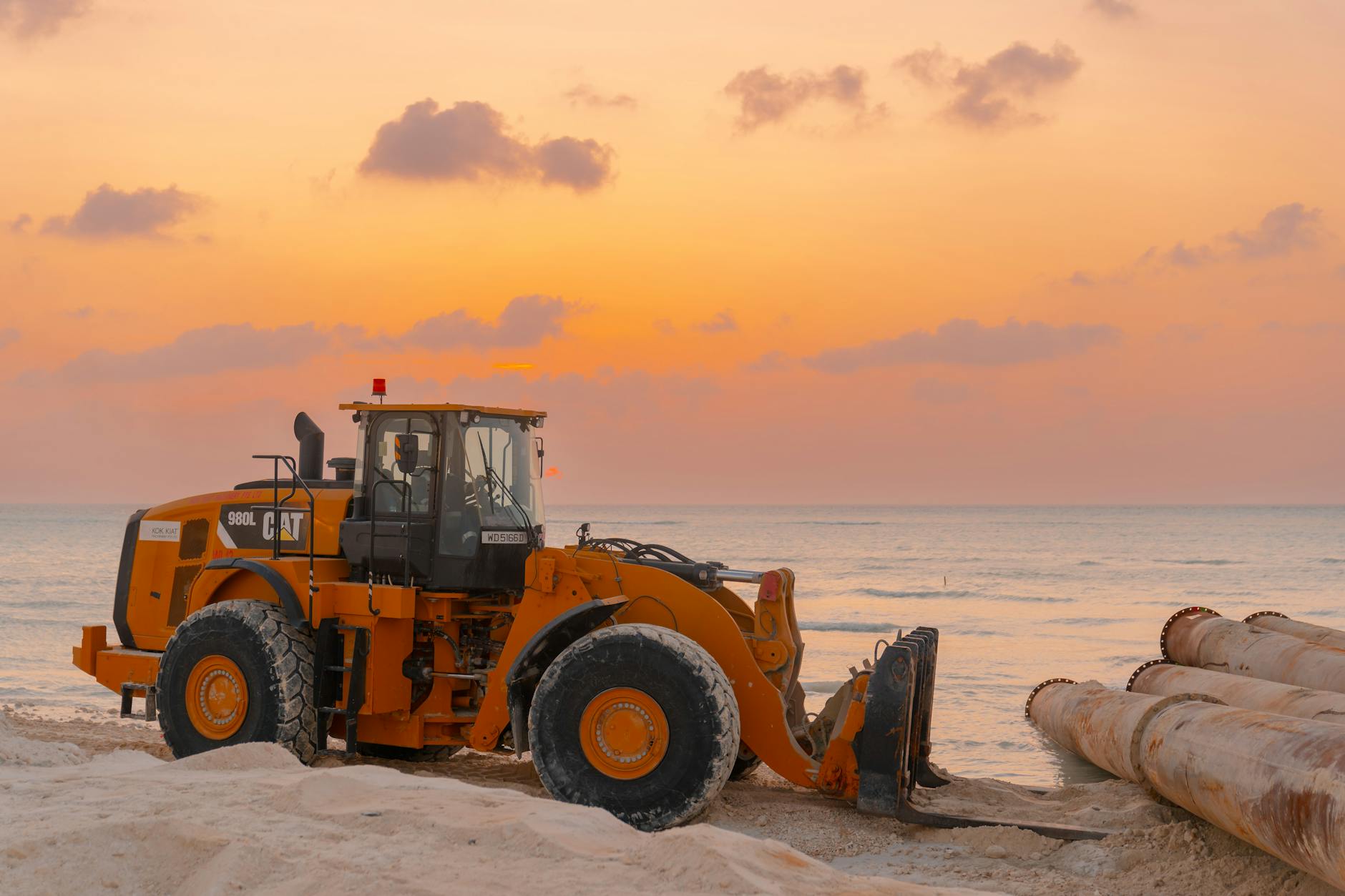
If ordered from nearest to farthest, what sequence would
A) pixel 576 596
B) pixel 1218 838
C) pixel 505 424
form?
pixel 1218 838, pixel 576 596, pixel 505 424

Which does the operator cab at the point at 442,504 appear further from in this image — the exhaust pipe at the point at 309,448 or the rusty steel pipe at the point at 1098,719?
the rusty steel pipe at the point at 1098,719

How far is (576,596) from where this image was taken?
852 cm

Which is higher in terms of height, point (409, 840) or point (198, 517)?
point (198, 517)

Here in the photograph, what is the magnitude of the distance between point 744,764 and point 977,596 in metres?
27.5

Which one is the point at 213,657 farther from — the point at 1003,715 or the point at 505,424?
the point at 1003,715

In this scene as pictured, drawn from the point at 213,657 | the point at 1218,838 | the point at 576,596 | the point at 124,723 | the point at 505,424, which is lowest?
the point at 124,723

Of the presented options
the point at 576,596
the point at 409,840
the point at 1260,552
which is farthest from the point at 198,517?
the point at 1260,552

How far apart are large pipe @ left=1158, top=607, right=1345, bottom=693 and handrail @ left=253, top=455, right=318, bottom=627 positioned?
8519mm

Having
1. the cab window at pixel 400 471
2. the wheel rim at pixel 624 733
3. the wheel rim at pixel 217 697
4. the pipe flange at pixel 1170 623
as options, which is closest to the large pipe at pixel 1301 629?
the pipe flange at pixel 1170 623

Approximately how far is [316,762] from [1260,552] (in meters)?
59.7

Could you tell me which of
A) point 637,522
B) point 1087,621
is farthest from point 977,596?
point 637,522

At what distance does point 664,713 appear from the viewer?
768 cm

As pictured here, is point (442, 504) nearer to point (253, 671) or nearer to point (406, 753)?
point (253, 671)

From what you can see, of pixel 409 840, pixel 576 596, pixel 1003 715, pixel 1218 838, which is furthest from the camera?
pixel 1003 715
